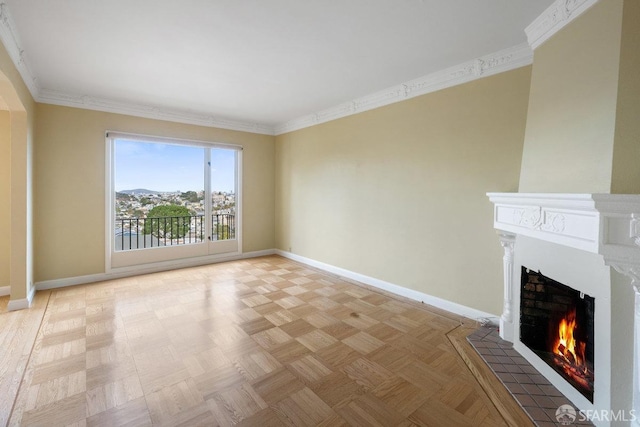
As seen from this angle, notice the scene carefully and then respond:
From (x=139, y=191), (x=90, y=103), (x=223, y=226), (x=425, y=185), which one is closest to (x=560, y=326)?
(x=425, y=185)

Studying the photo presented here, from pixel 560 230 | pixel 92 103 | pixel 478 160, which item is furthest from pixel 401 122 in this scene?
pixel 92 103

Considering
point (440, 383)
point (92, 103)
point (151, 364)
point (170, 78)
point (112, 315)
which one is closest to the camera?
point (440, 383)

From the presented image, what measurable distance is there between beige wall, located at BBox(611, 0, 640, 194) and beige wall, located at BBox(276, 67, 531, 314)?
3.54 feet

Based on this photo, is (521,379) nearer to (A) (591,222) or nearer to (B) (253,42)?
(A) (591,222)

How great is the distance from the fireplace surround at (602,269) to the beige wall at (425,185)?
879mm

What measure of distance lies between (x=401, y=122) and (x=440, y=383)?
9.76ft

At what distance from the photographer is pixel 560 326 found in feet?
6.64

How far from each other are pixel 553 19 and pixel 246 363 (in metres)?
3.58

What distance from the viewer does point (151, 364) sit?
7.27ft

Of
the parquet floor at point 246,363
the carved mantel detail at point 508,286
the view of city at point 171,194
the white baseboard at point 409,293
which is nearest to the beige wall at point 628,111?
the carved mantel detail at point 508,286

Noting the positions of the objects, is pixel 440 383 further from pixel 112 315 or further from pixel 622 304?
pixel 112 315

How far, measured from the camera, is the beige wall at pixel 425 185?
9.31 ft

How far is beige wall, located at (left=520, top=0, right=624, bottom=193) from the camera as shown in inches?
63.6

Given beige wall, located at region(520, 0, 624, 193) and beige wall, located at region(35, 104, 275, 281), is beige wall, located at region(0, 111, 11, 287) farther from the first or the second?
beige wall, located at region(520, 0, 624, 193)
